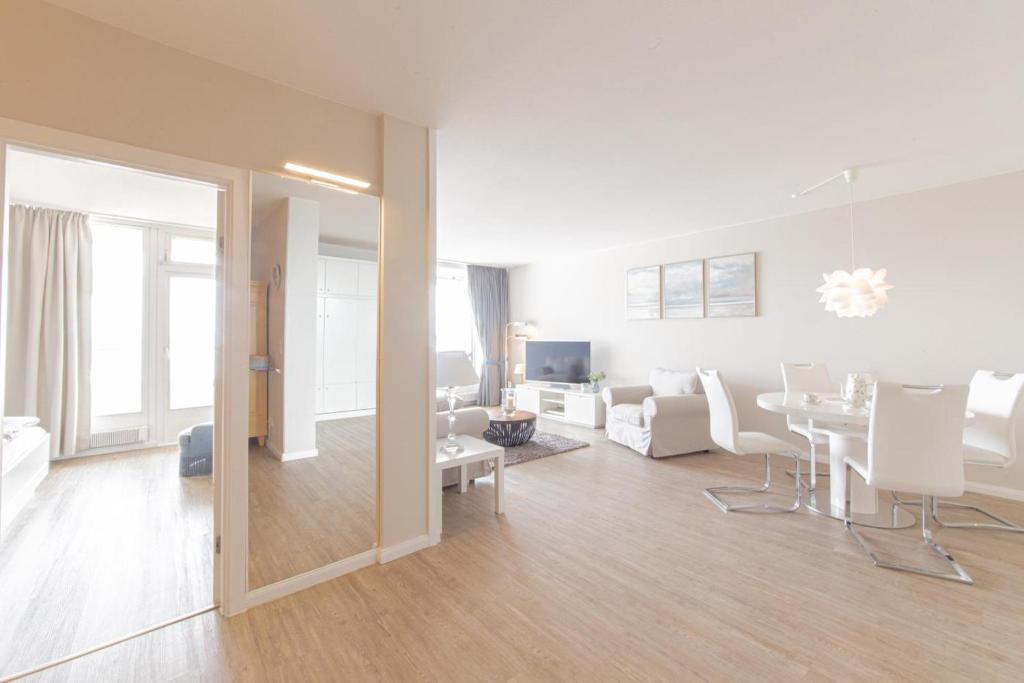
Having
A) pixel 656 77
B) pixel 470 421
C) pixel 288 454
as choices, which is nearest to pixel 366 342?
pixel 288 454

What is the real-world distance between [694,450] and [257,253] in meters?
4.40

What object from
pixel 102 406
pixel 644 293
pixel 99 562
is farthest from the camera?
pixel 644 293

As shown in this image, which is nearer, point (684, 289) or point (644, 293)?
point (684, 289)

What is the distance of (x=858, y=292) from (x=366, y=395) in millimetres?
3240

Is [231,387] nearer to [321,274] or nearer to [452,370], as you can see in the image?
[321,274]

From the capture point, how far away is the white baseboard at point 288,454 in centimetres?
211

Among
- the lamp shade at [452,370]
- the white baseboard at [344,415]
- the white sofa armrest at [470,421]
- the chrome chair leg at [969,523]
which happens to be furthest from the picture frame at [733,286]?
the white baseboard at [344,415]

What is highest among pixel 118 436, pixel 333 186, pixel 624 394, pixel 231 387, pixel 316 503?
pixel 333 186

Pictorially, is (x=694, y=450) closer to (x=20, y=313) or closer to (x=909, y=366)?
(x=909, y=366)

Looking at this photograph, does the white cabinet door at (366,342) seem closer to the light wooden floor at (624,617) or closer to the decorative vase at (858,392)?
the light wooden floor at (624,617)

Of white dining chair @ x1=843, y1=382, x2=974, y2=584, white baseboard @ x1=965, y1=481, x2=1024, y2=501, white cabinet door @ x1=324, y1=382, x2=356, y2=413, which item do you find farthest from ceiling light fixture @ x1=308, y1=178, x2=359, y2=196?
white baseboard @ x1=965, y1=481, x2=1024, y2=501

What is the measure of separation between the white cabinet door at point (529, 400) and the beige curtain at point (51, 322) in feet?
17.0

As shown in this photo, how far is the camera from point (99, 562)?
2.32m

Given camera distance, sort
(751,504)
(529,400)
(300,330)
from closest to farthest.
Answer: (300,330) < (751,504) < (529,400)
